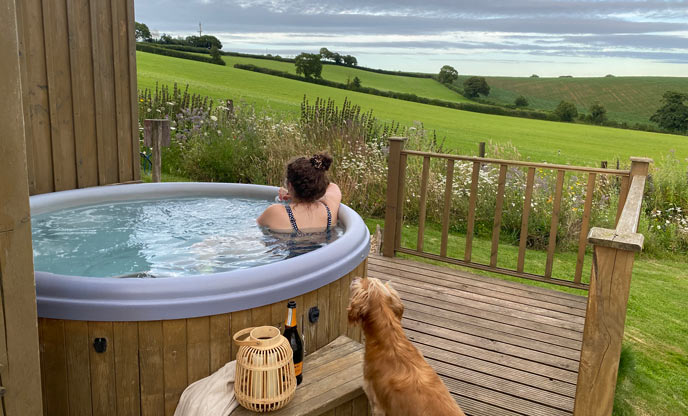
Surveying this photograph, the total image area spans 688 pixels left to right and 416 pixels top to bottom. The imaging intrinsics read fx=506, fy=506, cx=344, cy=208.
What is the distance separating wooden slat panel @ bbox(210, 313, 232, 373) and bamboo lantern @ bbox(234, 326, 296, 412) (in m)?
0.21

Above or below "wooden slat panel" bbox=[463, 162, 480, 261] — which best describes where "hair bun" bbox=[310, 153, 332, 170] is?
above

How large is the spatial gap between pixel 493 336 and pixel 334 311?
1254mm

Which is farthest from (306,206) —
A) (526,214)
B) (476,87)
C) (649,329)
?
(476,87)

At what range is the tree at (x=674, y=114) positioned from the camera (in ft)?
80.4

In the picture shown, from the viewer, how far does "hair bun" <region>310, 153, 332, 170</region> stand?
328cm

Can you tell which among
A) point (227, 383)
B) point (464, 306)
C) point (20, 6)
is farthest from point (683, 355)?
point (20, 6)

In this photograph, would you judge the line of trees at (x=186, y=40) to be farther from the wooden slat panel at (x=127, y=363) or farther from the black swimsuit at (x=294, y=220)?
the wooden slat panel at (x=127, y=363)

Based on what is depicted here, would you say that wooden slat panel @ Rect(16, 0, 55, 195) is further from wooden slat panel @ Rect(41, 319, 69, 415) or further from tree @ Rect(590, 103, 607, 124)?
tree @ Rect(590, 103, 607, 124)

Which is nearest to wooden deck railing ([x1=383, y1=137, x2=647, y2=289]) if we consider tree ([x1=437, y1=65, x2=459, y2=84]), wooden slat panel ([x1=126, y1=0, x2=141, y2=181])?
wooden slat panel ([x1=126, y1=0, x2=141, y2=181])

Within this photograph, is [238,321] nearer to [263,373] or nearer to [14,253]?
[263,373]

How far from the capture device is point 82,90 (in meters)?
4.07

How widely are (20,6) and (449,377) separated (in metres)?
3.79

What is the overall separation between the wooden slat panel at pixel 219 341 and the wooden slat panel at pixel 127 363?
0.30 meters

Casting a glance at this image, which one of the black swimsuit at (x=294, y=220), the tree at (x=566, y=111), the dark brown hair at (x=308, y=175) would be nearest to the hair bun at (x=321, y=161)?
the dark brown hair at (x=308, y=175)
